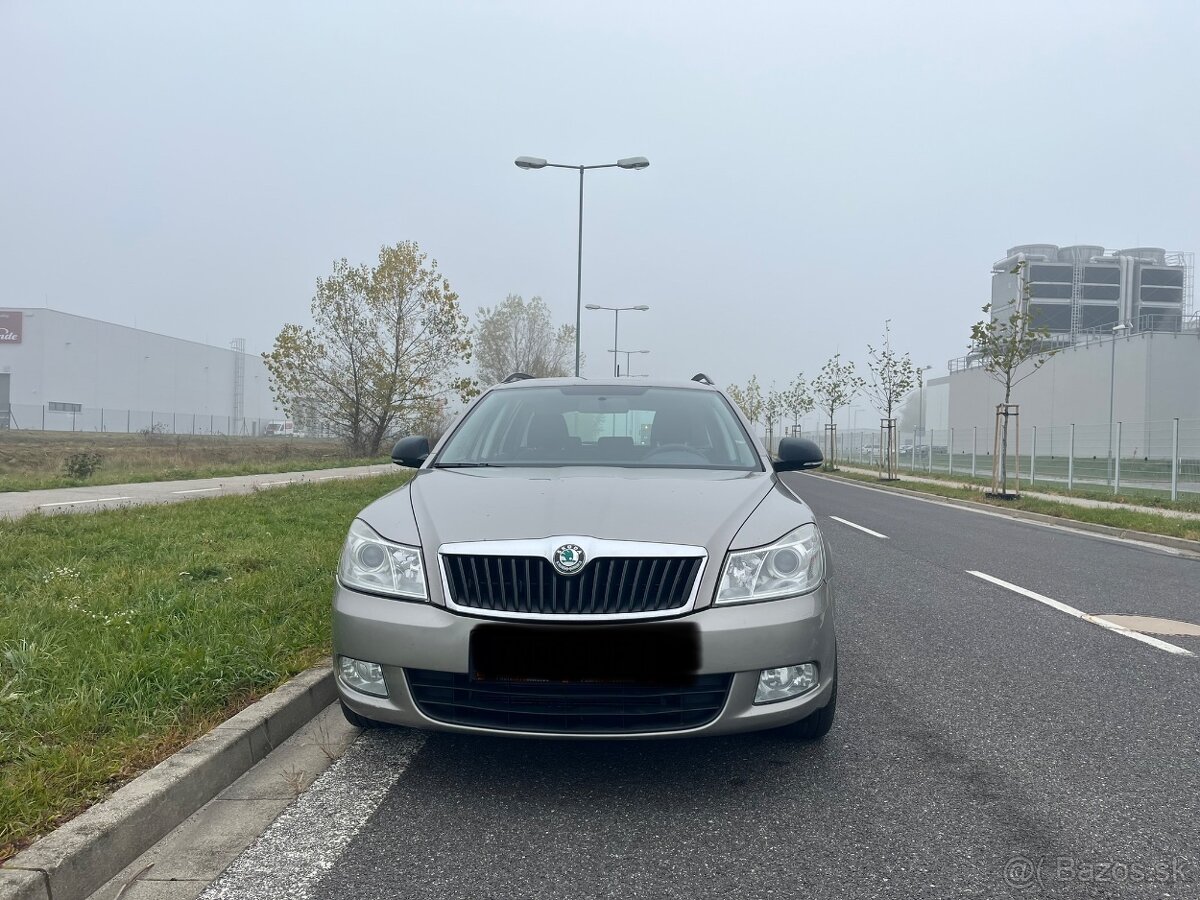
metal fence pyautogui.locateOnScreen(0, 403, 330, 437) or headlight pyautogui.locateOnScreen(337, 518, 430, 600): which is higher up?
metal fence pyautogui.locateOnScreen(0, 403, 330, 437)

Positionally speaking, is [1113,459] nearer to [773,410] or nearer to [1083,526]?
[1083,526]

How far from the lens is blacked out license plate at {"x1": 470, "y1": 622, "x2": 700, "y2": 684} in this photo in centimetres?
286

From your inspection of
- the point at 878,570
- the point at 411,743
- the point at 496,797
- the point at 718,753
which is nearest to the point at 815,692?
the point at 718,753

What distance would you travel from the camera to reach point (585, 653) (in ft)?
9.39

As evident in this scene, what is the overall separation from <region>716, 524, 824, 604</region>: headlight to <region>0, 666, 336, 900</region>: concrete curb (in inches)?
70.0

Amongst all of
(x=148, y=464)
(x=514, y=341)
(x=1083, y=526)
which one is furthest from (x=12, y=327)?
(x=1083, y=526)

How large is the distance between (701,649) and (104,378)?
7861 centimetres

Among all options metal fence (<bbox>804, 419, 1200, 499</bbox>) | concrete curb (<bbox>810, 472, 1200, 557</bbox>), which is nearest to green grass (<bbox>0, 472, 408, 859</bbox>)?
concrete curb (<bbox>810, 472, 1200, 557</bbox>)

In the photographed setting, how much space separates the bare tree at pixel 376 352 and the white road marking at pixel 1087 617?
80.2 ft

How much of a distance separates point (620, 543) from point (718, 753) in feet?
3.35

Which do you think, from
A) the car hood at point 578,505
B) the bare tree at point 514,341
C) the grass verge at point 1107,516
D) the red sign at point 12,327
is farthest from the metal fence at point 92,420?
the car hood at point 578,505


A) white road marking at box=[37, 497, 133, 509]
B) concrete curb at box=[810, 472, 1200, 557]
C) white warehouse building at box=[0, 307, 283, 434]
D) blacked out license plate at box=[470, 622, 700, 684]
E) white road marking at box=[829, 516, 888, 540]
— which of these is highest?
white warehouse building at box=[0, 307, 283, 434]

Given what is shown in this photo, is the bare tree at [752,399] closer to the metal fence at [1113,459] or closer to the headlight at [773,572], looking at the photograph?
the metal fence at [1113,459]

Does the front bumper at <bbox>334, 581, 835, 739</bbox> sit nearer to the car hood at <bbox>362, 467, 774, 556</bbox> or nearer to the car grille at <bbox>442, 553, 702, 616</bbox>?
the car grille at <bbox>442, 553, 702, 616</bbox>
